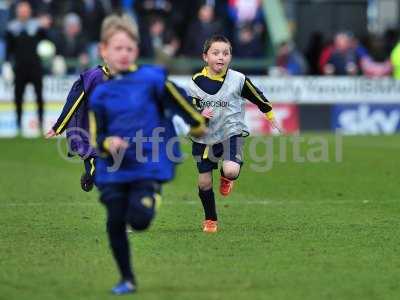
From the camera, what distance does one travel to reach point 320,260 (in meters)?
9.23

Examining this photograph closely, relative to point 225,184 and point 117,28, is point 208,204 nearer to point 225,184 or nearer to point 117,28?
point 225,184

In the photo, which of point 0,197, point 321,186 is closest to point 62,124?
point 0,197

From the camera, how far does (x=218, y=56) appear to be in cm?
1098

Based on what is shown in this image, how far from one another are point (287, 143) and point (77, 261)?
13650 millimetres

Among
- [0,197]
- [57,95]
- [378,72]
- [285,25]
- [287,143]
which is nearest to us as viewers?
[0,197]

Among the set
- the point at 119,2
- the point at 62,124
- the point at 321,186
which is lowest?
the point at 321,186

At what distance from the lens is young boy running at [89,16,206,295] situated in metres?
7.82

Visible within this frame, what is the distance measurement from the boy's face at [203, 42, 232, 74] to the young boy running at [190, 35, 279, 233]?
0.01 m

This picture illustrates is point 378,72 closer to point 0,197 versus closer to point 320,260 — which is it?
point 0,197

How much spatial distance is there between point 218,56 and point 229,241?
175 centimetres

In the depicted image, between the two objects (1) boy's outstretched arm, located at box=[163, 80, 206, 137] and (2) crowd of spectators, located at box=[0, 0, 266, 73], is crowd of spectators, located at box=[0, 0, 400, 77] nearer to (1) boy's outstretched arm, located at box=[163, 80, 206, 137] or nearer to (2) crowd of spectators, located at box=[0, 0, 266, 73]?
(2) crowd of spectators, located at box=[0, 0, 266, 73]

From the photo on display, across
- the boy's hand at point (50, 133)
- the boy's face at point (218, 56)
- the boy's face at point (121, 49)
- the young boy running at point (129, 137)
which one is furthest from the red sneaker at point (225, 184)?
the boy's face at point (121, 49)

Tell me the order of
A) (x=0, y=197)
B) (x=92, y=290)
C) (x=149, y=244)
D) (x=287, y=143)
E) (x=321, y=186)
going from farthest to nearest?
(x=287, y=143), (x=321, y=186), (x=0, y=197), (x=149, y=244), (x=92, y=290)

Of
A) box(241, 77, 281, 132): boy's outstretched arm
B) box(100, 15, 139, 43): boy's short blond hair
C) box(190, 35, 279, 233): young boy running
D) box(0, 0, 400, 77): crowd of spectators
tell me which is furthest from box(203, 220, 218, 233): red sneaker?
box(0, 0, 400, 77): crowd of spectators
